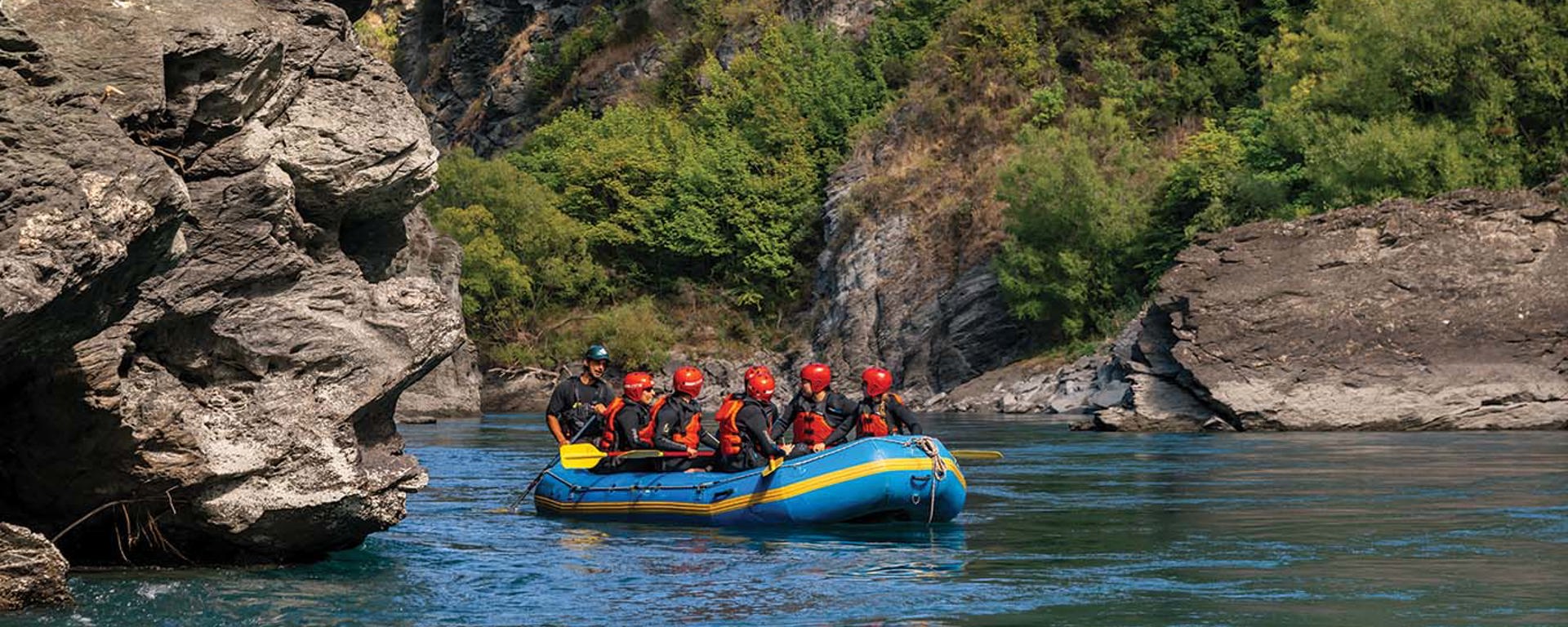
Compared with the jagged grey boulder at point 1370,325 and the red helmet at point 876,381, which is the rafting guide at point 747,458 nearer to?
the red helmet at point 876,381

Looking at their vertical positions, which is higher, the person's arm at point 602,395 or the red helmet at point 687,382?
the red helmet at point 687,382

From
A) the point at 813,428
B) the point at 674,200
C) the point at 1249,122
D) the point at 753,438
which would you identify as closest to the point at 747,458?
the point at 753,438

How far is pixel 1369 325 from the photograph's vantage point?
37.5m

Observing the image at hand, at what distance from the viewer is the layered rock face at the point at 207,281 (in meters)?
10.7

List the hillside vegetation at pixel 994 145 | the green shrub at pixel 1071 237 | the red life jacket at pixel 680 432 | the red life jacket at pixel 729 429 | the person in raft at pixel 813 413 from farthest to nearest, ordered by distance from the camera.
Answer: the green shrub at pixel 1071 237 → the hillside vegetation at pixel 994 145 → the red life jacket at pixel 680 432 → the red life jacket at pixel 729 429 → the person in raft at pixel 813 413

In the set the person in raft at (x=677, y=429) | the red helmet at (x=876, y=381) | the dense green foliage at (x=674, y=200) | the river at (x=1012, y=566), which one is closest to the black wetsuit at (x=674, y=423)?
the person in raft at (x=677, y=429)

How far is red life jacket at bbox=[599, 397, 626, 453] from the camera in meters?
21.1

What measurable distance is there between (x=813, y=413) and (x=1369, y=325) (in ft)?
68.2

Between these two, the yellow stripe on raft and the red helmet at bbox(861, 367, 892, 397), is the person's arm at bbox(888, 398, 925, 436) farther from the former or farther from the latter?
the yellow stripe on raft

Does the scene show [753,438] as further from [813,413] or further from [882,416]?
[882,416]

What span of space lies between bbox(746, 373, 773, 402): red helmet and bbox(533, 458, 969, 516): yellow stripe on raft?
1.16 m

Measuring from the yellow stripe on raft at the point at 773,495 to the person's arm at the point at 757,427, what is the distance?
49cm

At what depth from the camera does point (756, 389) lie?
1973 cm

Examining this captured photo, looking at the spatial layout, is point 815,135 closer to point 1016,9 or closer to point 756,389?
point 1016,9
